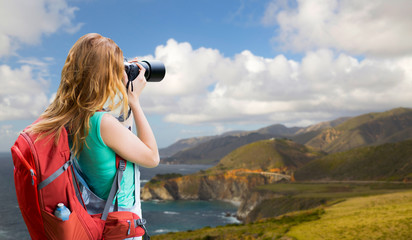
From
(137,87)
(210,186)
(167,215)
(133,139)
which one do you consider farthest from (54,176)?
(210,186)

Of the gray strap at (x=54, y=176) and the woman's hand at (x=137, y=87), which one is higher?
the woman's hand at (x=137, y=87)

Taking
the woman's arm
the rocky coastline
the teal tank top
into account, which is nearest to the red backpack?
the teal tank top

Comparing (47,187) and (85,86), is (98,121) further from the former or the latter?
(47,187)

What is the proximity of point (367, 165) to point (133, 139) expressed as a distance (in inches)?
4105

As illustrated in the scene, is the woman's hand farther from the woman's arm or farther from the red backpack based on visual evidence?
the red backpack

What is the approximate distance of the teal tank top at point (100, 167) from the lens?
175cm

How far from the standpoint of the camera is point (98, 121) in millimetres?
1747

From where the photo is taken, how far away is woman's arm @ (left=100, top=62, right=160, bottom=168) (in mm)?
1738

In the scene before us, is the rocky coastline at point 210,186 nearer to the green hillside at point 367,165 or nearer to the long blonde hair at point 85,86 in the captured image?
the green hillside at point 367,165

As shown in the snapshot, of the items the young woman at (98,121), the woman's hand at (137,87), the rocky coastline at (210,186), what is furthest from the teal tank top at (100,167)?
the rocky coastline at (210,186)

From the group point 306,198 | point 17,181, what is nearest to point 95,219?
point 17,181

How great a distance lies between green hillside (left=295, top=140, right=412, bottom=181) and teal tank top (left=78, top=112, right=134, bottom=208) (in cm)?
8923

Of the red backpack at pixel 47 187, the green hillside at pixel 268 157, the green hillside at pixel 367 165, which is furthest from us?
the green hillside at pixel 268 157

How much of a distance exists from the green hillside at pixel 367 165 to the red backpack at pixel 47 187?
294 ft
